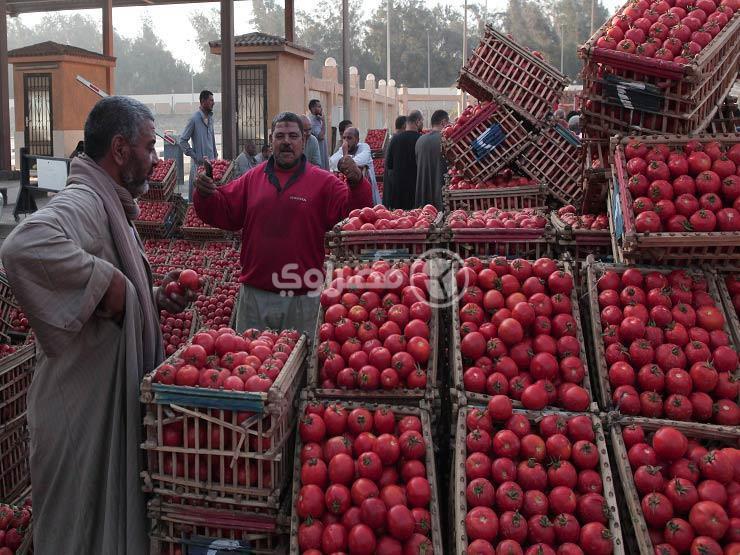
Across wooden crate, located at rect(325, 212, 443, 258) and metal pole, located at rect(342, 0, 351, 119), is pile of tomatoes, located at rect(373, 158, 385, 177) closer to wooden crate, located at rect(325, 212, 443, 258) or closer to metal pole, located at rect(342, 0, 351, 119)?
metal pole, located at rect(342, 0, 351, 119)

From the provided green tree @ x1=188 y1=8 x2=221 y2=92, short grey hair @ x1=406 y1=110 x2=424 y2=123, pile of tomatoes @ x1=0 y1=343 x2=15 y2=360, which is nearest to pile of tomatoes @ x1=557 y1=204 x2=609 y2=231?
pile of tomatoes @ x1=0 y1=343 x2=15 y2=360

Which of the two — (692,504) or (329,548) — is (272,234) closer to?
(329,548)

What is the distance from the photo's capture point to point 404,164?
1008 cm

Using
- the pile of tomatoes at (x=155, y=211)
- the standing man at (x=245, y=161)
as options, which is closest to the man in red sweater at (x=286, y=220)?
the pile of tomatoes at (x=155, y=211)

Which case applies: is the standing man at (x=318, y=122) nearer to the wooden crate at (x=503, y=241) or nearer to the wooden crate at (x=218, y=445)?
the wooden crate at (x=503, y=241)

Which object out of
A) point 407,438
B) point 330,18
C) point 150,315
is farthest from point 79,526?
point 330,18

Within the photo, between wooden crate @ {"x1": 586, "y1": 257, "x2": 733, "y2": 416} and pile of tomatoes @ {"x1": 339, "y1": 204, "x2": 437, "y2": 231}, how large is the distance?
1.14 meters

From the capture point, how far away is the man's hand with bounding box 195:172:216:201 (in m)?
4.59

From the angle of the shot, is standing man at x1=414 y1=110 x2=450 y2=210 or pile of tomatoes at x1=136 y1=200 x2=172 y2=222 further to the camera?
pile of tomatoes at x1=136 y1=200 x2=172 y2=222

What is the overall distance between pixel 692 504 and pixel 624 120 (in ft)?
7.57

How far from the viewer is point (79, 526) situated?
110 inches

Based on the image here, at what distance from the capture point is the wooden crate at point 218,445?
9.07 feet

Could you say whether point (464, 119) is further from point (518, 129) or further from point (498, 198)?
point (498, 198)

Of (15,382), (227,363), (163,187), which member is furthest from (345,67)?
(227,363)
